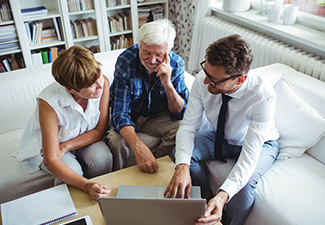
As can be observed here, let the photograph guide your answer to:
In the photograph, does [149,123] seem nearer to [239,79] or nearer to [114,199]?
[239,79]

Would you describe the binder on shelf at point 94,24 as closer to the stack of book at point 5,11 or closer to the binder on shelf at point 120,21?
the binder on shelf at point 120,21

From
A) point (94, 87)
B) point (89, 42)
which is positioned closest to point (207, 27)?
point (89, 42)

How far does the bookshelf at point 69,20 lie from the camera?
8.95 ft

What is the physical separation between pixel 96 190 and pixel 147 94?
2.40 ft

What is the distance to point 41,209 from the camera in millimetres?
1068

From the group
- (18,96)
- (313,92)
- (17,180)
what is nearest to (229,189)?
(313,92)

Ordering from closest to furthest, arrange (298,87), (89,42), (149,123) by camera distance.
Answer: (298,87)
(149,123)
(89,42)

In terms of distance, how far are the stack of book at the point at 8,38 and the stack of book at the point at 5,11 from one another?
0.26 feet

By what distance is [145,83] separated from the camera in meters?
1.63

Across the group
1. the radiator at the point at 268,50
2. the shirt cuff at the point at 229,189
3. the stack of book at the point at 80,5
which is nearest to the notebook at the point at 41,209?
the shirt cuff at the point at 229,189

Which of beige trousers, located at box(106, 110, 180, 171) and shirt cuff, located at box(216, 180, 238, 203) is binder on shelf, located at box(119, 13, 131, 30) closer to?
beige trousers, located at box(106, 110, 180, 171)

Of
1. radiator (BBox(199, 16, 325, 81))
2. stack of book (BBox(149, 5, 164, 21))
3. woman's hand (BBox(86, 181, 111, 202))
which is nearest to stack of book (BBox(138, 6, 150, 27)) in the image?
stack of book (BBox(149, 5, 164, 21))

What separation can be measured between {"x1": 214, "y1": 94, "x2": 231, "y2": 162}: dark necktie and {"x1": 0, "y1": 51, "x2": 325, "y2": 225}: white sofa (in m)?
0.07

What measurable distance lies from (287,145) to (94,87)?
3.62 ft
